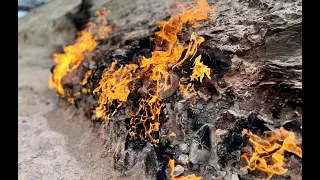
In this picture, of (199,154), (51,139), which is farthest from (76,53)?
(199,154)

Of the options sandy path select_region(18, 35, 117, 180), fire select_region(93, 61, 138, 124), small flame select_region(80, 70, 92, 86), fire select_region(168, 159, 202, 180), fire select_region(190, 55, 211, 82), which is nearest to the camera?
fire select_region(168, 159, 202, 180)

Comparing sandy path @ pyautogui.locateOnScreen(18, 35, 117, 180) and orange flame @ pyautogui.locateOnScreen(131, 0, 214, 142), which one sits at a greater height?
orange flame @ pyautogui.locateOnScreen(131, 0, 214, 142)

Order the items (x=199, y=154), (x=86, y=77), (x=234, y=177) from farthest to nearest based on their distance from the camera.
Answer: (x=86, y=77)
(x=199, y=154)
(x=234, y=177)

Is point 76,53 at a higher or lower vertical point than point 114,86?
lower

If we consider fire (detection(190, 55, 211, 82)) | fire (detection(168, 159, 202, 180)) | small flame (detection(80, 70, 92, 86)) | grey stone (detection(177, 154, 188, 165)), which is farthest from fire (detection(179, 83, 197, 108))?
small flame (detection(80, 70, 92, 86))

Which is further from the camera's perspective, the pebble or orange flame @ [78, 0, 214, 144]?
orange flame @ [78, 0, 214, 144]

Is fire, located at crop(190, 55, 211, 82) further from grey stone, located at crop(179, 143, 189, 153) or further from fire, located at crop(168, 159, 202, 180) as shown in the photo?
fire, located at crop(168, 159, 202, 180)

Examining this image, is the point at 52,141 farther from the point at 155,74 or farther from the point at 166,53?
the point at 166,53
